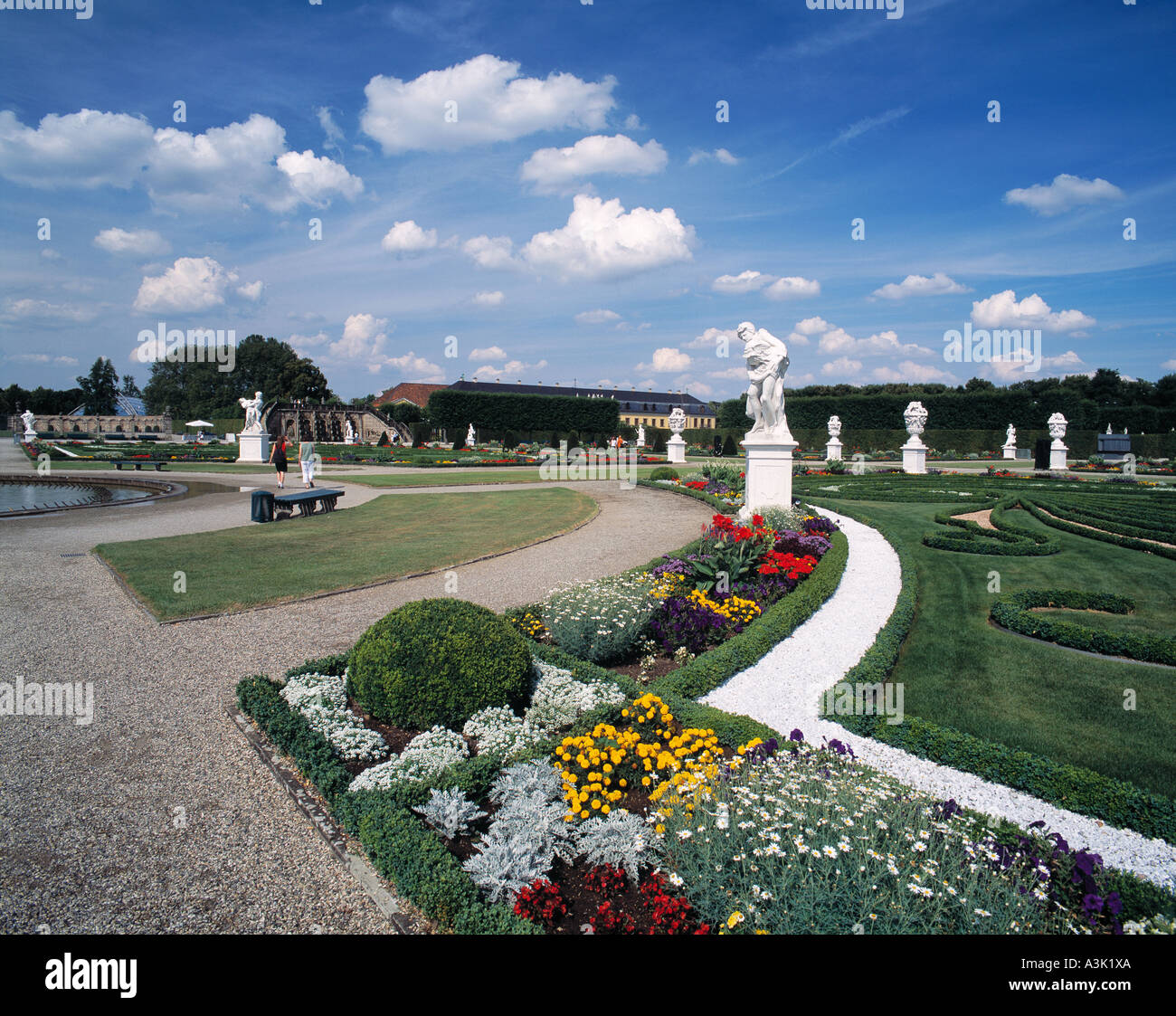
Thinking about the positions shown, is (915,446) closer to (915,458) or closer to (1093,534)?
(915,458)

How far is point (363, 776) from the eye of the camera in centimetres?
445

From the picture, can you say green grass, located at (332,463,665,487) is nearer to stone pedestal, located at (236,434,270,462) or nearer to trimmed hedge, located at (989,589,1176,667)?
stone pedestal, located at (236,434,270,462)

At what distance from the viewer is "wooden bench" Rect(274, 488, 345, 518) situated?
52.9 ft

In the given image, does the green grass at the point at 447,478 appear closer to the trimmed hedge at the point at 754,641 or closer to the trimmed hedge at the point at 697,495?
the trimmed hedge at the point at 697,495

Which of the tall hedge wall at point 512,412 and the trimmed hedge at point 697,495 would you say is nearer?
the trimmed hedge at point 697,495

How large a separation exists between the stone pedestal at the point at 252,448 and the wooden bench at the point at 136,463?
14.9 ft

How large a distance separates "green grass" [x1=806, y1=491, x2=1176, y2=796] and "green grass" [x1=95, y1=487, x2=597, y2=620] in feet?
21.8

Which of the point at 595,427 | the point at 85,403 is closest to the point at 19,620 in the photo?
the point at 595,427

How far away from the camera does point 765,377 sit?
14.3m

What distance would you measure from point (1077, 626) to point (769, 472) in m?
7.40

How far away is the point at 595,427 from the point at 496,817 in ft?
187

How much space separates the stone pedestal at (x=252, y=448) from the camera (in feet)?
119

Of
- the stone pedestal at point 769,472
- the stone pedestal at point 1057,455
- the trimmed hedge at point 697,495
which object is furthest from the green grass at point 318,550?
the stone pedestal at point 1057,455

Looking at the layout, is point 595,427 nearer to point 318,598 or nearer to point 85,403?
point 318,598
